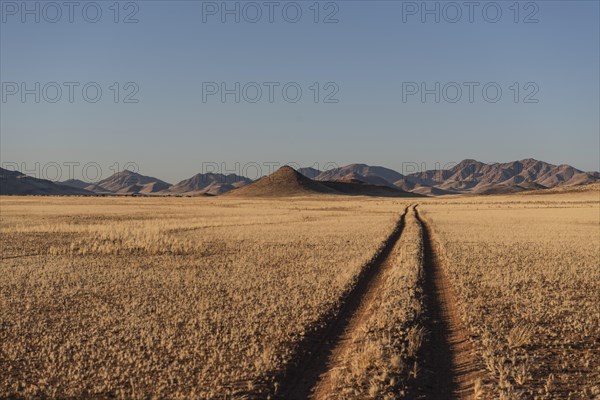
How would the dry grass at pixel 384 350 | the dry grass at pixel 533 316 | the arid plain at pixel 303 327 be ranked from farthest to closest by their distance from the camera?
1. the dry grass at pixel 533 316
2. the arid plain at pixel 303 327
3. the dry grass at pixel 384 350

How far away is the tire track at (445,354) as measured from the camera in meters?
8.88

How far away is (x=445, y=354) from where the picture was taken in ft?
35.1

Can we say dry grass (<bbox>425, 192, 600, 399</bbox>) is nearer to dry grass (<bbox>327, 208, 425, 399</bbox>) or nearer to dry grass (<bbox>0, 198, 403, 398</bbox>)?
dry grass (<bbox>327, 208, 425, 399</bbox>)

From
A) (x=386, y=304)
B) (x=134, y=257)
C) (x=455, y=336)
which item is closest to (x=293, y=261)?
(x=134, y=257)

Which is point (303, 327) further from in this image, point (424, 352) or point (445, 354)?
point (445, 354)

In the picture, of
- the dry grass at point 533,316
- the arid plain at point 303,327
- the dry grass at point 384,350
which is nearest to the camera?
the dry grass at point 384,350

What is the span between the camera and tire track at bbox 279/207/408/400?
9070mm

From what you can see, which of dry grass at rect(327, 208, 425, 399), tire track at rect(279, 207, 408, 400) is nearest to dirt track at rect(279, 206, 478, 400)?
tire track at rect(279, 207, 408, 400)

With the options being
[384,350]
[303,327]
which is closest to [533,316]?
[384,350]

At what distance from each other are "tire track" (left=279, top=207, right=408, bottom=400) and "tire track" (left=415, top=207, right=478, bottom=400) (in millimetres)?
1576

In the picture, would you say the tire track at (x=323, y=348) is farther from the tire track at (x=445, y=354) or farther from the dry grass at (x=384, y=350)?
the tire track at (x=445, y=354)

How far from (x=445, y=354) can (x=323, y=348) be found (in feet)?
7.48

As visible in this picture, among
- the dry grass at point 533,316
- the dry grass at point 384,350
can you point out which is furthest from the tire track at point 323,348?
the dry grass at point 533,316

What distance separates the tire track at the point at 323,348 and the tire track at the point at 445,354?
158 centimetres
